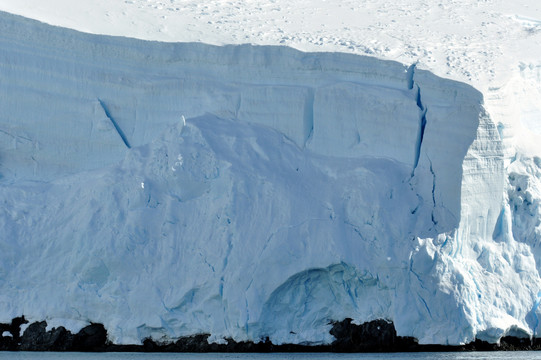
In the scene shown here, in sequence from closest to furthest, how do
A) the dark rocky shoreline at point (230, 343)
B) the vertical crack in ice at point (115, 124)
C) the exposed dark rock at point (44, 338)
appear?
the dark rocky shoreline at point (230, 343)
the exposed dark rock at point (44, 338)
the vertical crack in ice at point (115, 124)

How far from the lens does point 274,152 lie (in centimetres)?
1891

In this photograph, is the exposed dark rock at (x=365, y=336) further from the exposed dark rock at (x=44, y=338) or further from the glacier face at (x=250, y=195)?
the exposed dark rock at (x=44, y=338)

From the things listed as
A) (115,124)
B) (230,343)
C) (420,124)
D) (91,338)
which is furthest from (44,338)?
(420,124)

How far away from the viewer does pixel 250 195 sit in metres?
18.5

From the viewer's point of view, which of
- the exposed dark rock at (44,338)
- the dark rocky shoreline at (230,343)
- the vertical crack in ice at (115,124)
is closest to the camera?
the dark rocky shoreline at (230,343)

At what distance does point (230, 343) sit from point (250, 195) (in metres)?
1.95

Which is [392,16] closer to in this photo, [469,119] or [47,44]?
[469,119]

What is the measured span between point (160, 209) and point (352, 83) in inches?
119

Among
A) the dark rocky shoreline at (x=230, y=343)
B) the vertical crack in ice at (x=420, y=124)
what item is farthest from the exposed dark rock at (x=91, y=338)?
the vertical crack in ice at (x=420, y=124)

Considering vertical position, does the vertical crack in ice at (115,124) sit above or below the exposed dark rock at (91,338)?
above

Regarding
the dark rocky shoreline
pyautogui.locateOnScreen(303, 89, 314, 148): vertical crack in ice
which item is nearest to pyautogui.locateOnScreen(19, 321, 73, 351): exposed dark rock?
the dark rocky shoreline

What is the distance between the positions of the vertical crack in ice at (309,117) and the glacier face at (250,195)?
1.3 inches

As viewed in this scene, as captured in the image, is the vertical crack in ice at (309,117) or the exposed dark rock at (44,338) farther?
the vertical crack in ice at (309,117)

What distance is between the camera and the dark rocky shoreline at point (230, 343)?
1788 cm
